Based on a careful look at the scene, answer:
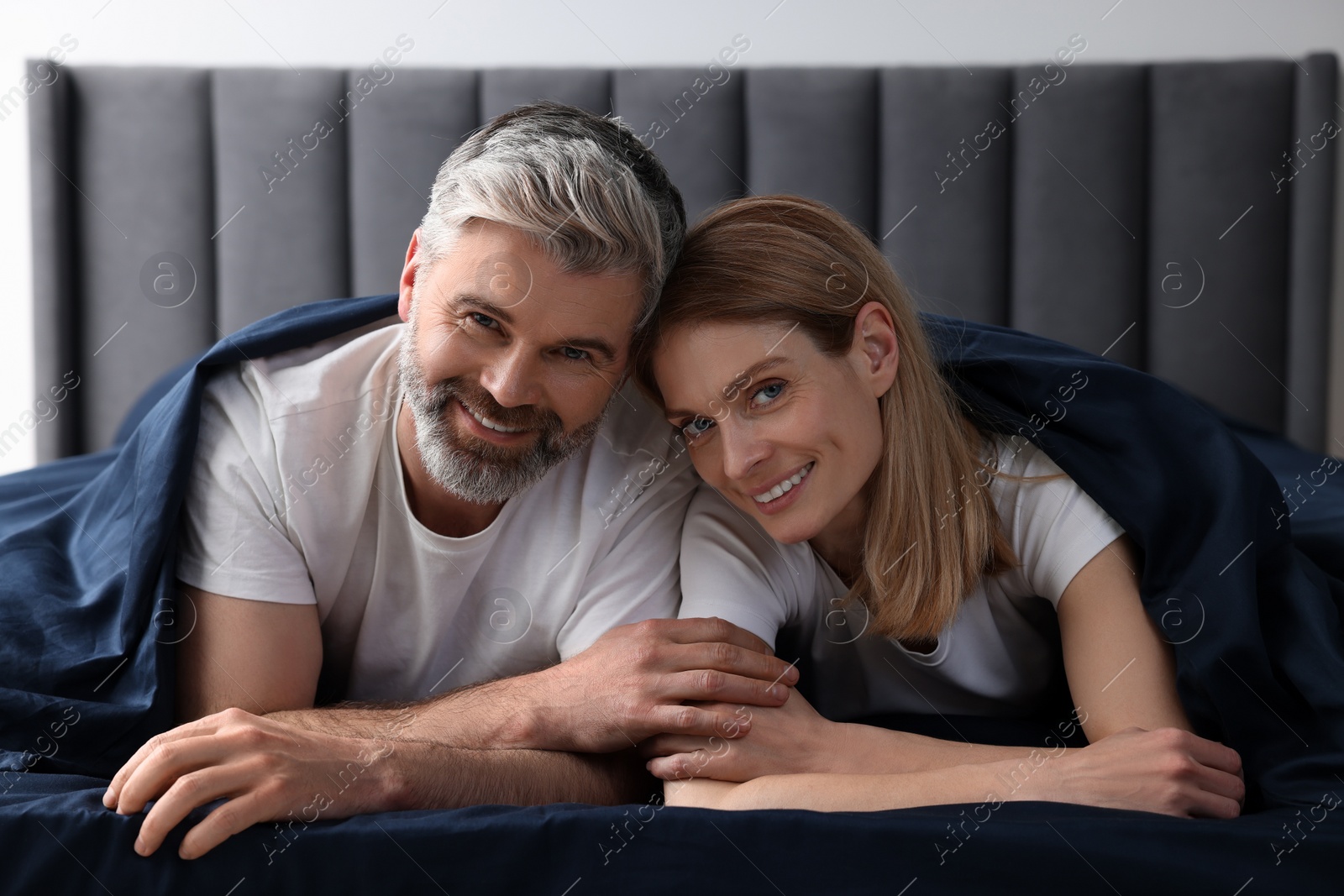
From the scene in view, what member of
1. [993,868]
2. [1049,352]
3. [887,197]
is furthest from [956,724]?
[887,197]

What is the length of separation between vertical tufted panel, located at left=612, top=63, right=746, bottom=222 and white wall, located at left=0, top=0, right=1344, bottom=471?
0.07 meters

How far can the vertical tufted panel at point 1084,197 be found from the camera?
6.53 ft

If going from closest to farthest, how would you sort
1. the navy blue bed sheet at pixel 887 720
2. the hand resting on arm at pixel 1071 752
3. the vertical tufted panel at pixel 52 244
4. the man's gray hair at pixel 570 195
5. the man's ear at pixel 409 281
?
the navy blue bed sheet at pixel 887 720 → the hand resting on arm at pixel 1071 752 → the man's gray hair at pixel 570 195 → the man's ear at pixel 409 281 → the vertical tufted panel at pixel 52 244

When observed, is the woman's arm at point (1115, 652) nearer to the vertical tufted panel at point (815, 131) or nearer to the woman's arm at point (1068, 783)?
the woman's arm at point (1068, 783)

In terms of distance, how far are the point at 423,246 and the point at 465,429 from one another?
21 cm

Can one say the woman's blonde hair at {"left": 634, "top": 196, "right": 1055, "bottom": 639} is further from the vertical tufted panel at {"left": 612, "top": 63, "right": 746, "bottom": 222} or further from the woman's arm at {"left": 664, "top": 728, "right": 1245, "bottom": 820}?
the vertical tufted panel at {"left": 612, "top": 63, "right": 746, "bottom": 222}

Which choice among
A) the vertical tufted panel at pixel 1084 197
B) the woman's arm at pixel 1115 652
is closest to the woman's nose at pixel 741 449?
the woman's arm at pixel 1115 652

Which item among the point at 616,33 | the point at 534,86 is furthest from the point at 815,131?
the point at 534,86

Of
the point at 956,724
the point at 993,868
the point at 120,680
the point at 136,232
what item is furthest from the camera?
the point at 136,232

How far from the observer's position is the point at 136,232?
2020 millimetres

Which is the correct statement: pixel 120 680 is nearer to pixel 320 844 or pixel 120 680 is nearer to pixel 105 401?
pixel 320 844

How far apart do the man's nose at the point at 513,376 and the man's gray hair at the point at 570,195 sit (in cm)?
10

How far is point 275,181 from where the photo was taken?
2.02 m

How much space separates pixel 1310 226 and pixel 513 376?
1.71 meters
